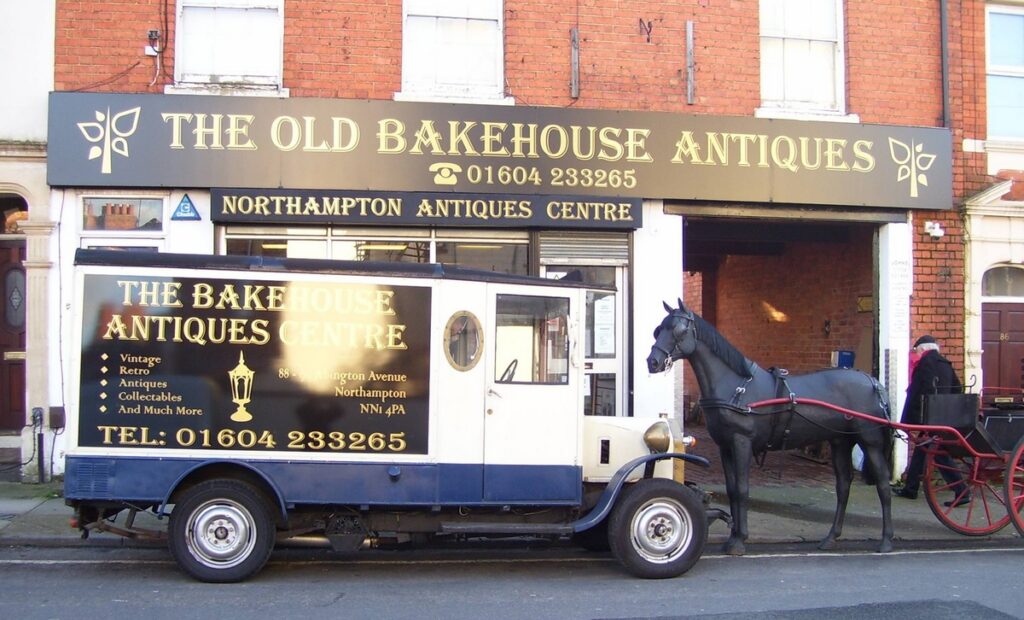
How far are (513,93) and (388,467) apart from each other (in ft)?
19.7

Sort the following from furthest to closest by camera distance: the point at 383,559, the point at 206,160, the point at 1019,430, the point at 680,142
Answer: the point at 680,142 → the point at 206,160 → the point at 1019,430 → the point at 383,559

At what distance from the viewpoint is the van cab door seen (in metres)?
6.69

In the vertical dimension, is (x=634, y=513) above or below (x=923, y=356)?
below

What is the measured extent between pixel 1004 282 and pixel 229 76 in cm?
1083

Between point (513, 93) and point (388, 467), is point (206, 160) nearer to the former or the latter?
point (513, 93)

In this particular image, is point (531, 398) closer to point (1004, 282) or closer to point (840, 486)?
point (840, 486)

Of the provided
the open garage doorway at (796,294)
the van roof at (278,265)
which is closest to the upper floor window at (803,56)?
the open garage doorway at (796,294)

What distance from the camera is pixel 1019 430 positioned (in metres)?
8.42

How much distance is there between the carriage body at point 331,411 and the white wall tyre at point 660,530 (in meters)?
0.01

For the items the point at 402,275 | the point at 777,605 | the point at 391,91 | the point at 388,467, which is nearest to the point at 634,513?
the point at 777,605

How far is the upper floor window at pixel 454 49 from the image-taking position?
36.0 ft

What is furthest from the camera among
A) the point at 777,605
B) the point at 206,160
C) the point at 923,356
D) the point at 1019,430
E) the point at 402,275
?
the point at 206,160

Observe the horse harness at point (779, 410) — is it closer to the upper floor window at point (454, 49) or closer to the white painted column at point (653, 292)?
the white painted column at point (653, 292)

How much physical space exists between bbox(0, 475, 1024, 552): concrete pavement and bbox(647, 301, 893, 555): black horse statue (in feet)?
1.70
